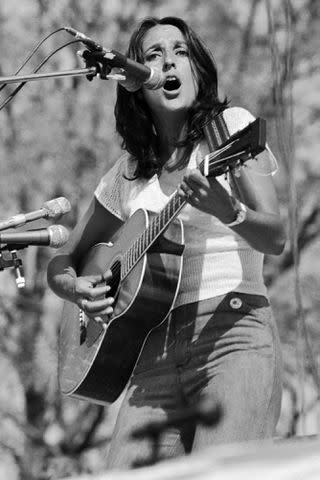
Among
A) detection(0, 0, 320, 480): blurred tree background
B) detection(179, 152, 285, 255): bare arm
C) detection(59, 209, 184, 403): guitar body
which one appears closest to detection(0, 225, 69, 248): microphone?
detection(179, 152, 285, 255): bare arm

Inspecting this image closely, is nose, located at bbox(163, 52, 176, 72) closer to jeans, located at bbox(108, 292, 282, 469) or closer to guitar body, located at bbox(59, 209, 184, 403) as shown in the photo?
guitar body, located at bbox(59, 209, 184, 403)

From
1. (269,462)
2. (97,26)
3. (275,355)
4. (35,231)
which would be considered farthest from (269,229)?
(97,26)

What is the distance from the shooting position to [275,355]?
11.3 ft

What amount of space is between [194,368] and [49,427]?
8070 mm

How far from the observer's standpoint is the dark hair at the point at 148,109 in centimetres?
367

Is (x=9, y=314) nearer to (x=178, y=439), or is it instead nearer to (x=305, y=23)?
(x=305, y=23)

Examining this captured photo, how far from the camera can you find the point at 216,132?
356cm

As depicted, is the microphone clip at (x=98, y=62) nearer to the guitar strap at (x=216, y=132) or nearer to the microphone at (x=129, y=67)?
the microphone at (x=129, y=67)

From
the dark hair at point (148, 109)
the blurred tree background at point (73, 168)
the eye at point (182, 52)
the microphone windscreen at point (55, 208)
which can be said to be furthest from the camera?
the blurred tree background at point (73, 168)

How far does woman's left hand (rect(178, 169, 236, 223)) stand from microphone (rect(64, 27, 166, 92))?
0.25 meters

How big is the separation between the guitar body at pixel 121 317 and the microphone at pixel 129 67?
0.46 metres

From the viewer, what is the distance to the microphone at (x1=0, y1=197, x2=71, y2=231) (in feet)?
10.6

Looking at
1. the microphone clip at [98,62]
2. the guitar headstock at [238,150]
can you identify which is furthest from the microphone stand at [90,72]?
the guitar headstock at [238,150]

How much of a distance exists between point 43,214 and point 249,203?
1.70 ft
